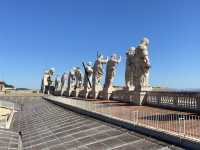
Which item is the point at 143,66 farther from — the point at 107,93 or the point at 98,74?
the point at 98,74

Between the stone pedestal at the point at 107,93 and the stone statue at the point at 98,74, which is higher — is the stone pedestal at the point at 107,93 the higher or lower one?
the lower one

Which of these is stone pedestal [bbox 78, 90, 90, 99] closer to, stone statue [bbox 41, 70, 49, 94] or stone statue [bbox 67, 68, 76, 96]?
stone statue [bbox 67, 68, 76, 96]

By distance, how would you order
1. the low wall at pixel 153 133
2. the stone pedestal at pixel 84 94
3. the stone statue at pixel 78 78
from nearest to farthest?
the low wall at pixel 153 133 → the stone pedestal at pixel 84 94 → the stone statue at pixel 78 78

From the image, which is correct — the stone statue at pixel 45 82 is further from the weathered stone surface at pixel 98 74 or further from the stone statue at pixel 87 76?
the weathered stone surface at pixel 98 74

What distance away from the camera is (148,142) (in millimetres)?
10617

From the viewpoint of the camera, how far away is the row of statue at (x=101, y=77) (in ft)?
73.5

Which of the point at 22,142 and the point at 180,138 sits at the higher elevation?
the point at 180,138

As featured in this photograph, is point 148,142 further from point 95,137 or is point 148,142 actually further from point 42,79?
point 42,79

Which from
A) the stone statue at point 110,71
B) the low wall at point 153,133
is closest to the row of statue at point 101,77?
the stone statue at point 110,71

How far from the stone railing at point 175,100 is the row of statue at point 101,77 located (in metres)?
1.22

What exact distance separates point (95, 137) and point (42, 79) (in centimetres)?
5449

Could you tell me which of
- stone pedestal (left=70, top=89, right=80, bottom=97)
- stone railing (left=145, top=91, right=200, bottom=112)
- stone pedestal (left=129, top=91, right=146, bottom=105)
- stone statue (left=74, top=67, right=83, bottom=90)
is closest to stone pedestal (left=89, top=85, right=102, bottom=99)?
stone pedestal (left=70, top=89, right=80, bottom=97)

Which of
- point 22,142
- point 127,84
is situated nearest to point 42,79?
point 127,84

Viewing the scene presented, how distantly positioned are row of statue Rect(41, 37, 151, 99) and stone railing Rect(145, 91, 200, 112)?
1217 mm
